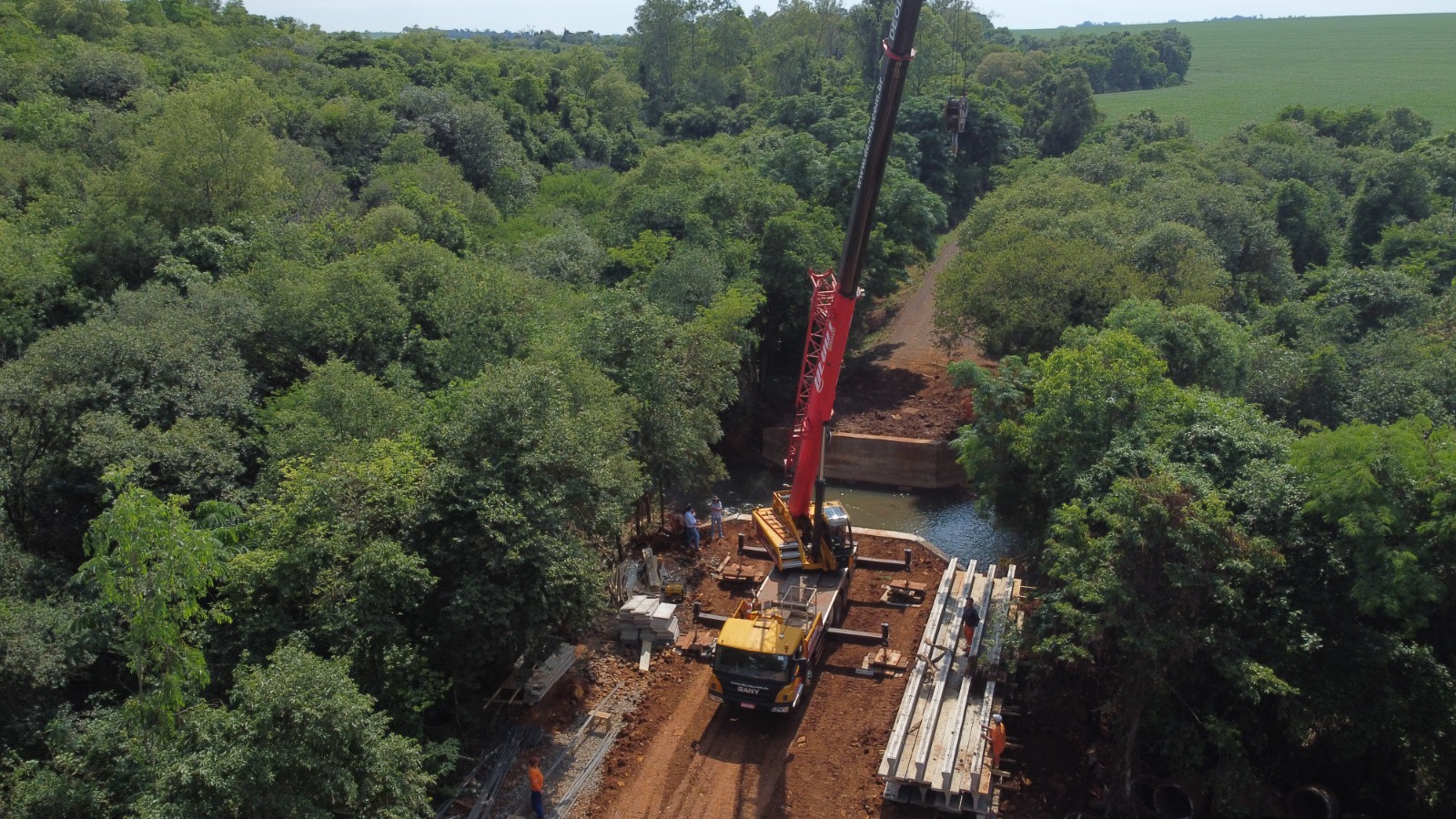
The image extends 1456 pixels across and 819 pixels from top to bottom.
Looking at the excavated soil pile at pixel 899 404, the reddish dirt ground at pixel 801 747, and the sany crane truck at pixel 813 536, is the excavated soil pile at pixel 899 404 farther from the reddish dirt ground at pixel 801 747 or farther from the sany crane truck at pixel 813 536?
the reddish dirt ground at pixel 801 747

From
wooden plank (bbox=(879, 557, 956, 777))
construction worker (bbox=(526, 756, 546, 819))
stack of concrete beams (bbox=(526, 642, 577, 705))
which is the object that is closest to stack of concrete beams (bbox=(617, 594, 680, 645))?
stack of concrete beams (bbox=(526, 642, 577, 705))

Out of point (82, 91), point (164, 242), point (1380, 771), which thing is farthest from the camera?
point (82, 91)

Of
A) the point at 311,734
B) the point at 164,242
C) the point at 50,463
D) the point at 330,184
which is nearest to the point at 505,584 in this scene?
the point at 311,734

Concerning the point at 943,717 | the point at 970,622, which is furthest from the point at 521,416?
the point at 970,622

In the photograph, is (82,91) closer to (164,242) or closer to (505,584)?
(164,242)

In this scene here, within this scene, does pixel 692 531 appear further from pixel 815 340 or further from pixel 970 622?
pixel 970 622

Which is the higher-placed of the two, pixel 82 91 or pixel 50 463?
pixel 82 91

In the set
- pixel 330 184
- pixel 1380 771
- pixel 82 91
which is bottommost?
pixel 1380 771

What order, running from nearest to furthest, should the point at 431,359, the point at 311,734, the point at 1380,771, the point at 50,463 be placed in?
the point at 311,734
the point at 1380,771
the point at 50,463
the point at 431,359
